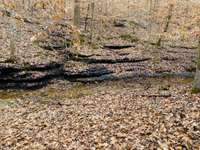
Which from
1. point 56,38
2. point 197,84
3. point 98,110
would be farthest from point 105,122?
point 56,38

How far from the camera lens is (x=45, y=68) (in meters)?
23.6

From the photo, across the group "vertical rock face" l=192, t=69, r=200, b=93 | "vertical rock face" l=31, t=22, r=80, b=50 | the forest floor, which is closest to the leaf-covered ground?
the forest floor

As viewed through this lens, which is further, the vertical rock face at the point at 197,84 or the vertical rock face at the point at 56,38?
the vertical rock face at the point at 56,38

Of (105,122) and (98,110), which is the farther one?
(98,110)

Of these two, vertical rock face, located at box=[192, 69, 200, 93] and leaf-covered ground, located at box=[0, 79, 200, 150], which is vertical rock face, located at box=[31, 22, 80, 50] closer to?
leaf-covered ground, located at box=[0, 79, 200, 150]

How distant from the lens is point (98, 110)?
14055 millimetres

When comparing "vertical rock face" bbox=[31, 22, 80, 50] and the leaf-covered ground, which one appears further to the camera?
"vertical rock face" bbox=[31, 22, 80, 50]

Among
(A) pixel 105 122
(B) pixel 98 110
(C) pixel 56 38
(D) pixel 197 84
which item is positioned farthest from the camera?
(C) pixel 56 38

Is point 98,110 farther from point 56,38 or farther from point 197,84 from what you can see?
point 56,38

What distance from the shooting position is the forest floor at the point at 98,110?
33.6ft

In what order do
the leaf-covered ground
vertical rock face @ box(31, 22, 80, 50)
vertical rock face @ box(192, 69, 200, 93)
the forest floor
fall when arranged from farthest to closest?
vertical rock face @ box(31, 22, 80, 50)
vertical rock face @ box(192, 69, 200, 93)
the forest floor
the leaf-covered ground

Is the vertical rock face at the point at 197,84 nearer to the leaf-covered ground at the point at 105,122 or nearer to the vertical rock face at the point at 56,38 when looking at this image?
the leaf-covered ground at the point at 105,122

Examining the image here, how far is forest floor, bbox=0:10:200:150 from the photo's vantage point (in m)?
10.2

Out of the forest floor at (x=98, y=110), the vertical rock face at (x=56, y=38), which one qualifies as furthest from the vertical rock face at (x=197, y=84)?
the vertical rock face at (x=56, y=38)
